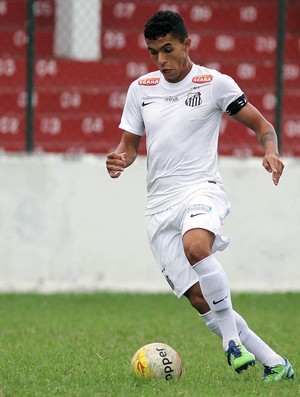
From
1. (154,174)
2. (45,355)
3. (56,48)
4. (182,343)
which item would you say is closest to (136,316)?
(182,343)

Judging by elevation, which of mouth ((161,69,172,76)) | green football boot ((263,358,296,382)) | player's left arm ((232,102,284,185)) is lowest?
green football boot ((263,358,296,382))

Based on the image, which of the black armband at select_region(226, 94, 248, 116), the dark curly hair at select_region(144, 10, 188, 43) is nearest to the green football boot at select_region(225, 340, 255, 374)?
the black armband at select_region(226, 94, 248, 116)

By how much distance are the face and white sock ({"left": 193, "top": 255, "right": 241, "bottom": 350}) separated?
1115 mm

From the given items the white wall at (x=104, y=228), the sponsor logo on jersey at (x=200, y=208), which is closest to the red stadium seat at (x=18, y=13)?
the white wall at (x=104, y=228)

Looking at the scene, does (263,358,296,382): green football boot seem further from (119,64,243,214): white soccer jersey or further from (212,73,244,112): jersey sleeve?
(212,73,244,112): jersey sleeve

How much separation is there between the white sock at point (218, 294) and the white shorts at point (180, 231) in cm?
23

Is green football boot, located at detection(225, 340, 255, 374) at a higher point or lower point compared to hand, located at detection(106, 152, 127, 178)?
lower

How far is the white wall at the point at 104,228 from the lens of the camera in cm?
1164

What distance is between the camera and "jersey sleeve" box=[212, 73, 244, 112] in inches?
250

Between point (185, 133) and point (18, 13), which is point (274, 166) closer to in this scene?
Answer: point (185, 133)

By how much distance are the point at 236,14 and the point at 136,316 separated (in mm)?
7130

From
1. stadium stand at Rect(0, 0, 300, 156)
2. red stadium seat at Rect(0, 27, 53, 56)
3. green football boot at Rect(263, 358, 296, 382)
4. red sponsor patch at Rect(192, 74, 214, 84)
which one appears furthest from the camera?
red stadium seat at Rect(0, 27, 53, 56)

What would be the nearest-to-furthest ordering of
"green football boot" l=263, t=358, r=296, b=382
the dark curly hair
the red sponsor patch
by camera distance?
"green football boot" l=263, t=358, r=296, b=382 < the dark curly hair < the red sponsor patch

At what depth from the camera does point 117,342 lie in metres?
8.27
